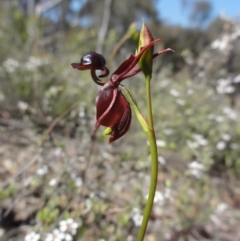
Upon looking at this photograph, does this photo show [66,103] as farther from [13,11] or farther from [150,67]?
[150,67]

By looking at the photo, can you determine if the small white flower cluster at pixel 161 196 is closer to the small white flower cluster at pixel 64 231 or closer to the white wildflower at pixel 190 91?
the small white flower cluster at pixel 64 231

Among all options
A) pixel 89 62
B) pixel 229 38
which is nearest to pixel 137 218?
pixel 89 62

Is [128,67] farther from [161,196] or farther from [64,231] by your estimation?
[161,196]

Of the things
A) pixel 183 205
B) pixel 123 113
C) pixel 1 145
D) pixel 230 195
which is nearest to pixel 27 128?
pixel 1 145

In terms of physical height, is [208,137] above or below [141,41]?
above

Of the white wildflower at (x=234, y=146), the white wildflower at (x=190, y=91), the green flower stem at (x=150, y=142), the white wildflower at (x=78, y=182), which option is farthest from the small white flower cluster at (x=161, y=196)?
the white wildflower at (x=190, y=91)

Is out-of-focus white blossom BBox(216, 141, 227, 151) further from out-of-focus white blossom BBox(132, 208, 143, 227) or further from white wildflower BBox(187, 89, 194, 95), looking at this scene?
out-of-focus white blossom BBox(132, 208, 143, 227)
